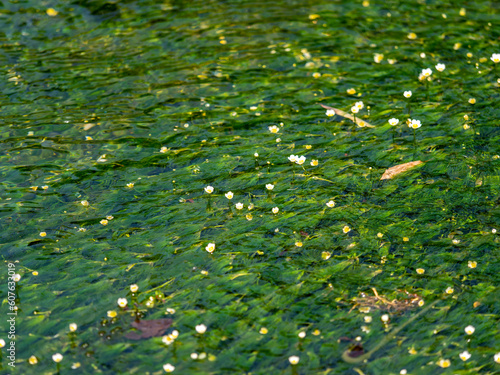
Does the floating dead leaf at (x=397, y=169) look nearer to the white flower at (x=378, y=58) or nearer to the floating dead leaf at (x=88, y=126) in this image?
the white flower at (x=378, y=58)

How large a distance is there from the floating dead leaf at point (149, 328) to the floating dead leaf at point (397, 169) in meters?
3.04

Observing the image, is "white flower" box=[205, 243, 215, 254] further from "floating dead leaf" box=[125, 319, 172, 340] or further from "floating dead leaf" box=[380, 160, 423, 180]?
"floating dead leaf" box=[380, 160, 423, 180]

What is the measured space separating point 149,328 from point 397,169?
11.2ft

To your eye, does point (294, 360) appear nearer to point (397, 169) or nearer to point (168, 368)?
point (168, 368)

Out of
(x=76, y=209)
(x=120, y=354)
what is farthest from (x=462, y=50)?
(x=120, y=354)

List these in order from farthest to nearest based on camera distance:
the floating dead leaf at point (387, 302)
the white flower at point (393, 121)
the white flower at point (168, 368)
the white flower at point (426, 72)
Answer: the white flower at point (426, 72) < the white flower at point (393, 121) < the floating dead leaf at point (387, 302) < the white flower at point (168, 368)

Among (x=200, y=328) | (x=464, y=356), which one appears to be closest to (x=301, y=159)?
(x=200, y=328)

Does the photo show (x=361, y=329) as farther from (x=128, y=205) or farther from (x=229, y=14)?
(x=229, y=14)

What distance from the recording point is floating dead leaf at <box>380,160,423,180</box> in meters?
5.90

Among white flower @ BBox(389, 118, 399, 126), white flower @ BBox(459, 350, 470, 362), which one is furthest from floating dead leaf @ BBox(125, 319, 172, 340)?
white flower @ BBox(389, 118, 399, 126)

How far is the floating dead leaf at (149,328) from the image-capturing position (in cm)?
432

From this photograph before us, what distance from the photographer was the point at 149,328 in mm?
4375

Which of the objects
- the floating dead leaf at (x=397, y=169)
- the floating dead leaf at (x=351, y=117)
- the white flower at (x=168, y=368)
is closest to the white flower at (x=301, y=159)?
the floating dead leaf at (x=397, y=169)

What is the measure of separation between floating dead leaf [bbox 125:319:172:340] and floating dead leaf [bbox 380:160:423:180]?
9.98 feet
